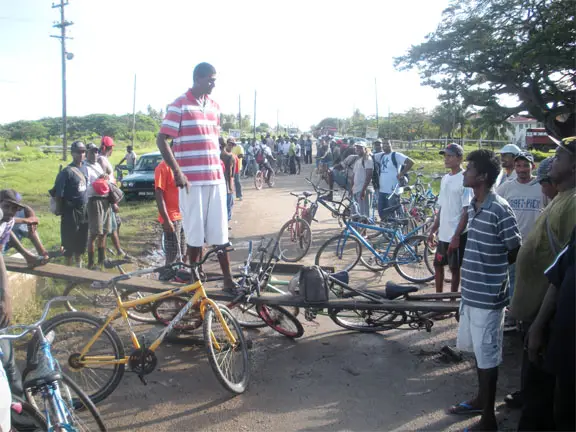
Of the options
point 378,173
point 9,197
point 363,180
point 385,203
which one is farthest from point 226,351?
point 378,173

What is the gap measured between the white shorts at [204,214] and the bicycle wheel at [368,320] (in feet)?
4.60

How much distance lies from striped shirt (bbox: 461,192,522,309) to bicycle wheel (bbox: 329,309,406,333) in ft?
4.56

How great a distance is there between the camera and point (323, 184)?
1945 centimetres

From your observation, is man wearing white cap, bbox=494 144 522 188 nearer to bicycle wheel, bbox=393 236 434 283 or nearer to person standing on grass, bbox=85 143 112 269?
bicycle wheel, bbox=393 236 434 283

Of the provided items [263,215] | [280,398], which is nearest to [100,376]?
[280,398]

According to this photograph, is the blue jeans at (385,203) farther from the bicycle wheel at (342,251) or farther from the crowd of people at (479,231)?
the crowd of people at (479,231)

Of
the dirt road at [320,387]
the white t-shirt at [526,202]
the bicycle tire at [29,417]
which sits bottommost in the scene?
the dirt road at [320,387]

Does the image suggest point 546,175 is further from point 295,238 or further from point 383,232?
point 295,238

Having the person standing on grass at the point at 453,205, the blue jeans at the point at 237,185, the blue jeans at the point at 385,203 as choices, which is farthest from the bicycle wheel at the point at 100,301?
the blue jeans at the point at 237,185

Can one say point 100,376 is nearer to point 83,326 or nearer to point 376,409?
point 83,326

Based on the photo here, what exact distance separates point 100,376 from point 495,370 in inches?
119

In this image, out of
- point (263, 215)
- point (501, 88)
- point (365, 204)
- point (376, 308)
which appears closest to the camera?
point (376, 308)

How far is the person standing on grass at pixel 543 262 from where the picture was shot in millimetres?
2873

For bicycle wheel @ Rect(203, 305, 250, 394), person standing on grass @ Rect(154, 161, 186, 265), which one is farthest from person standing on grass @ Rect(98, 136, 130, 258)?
bicycle wheel @ Rect(203, 305, 250, 394)
